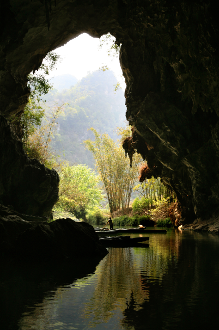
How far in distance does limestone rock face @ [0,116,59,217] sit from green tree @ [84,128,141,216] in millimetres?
18005

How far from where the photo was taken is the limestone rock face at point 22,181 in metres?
14.5

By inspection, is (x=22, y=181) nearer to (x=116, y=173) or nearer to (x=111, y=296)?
(x=111, y=296)

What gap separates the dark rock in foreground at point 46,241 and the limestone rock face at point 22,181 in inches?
283

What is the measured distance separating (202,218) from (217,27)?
11.4m

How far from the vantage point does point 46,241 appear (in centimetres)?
696

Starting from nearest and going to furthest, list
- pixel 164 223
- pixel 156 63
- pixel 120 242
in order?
1. pixel 120 242
2. pixel 156 63
3. pixel 164 223

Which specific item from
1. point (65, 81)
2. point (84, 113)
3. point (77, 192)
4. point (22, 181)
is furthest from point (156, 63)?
point (65, 81)

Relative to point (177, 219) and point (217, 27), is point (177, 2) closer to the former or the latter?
point (217, 27)

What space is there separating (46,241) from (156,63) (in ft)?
38.9

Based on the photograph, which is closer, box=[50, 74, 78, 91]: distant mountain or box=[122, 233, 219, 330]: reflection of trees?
box=[122, 233, 219, 330]: reflection of trees

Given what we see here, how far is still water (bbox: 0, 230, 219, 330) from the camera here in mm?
2910

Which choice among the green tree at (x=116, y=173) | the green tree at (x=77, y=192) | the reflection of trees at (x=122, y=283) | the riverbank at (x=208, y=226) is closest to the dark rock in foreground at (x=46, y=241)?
the reflection of trees at (x=122, y=283)

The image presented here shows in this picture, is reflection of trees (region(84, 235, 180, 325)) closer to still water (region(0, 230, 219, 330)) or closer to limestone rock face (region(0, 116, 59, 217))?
still water (region(0, 230, 219, 330))

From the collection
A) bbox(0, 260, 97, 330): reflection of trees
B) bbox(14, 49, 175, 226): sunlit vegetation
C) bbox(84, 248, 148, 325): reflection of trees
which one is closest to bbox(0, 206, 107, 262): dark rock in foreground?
bbox(0, 260, 97, 330): reflection of trees
